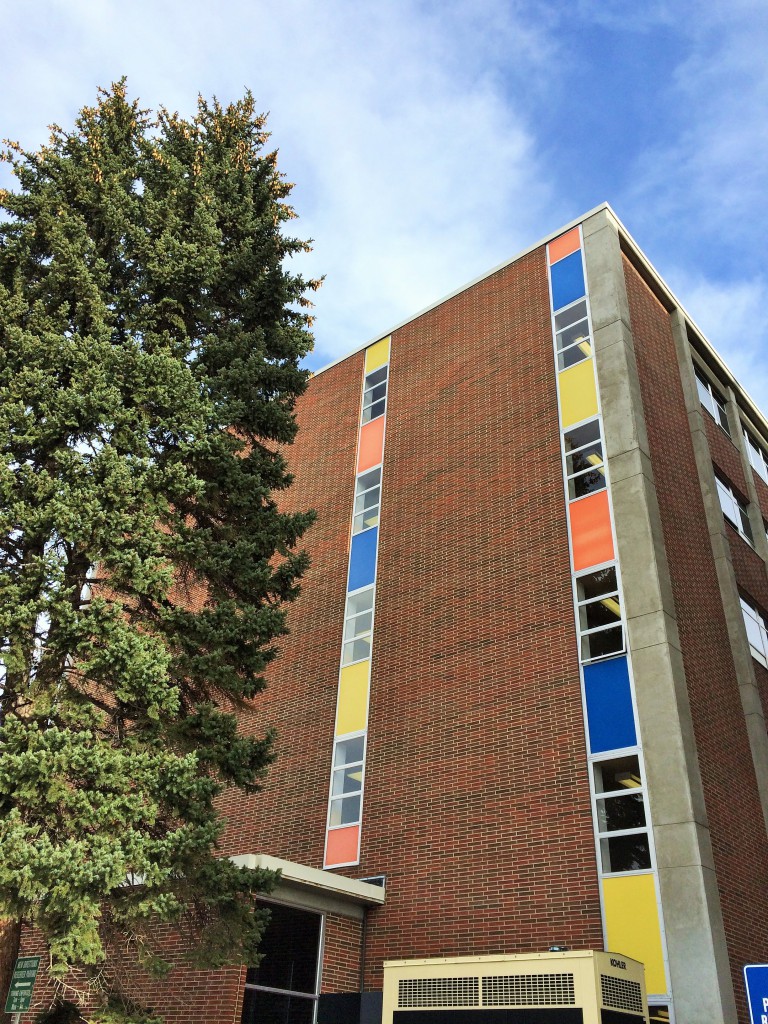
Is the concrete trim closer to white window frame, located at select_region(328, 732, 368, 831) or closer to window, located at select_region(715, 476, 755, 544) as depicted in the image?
white window frame, located at select_region(328, 732, 368, 831)

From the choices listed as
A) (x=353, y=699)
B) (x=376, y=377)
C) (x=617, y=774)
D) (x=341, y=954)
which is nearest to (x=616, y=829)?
(x=617, y=774)

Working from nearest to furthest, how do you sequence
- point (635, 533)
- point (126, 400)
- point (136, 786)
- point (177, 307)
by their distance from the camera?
point (136, 786) → point (126, 400) → point (177, 307) → point (635, 533)

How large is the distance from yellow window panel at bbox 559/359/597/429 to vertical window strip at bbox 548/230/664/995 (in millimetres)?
48

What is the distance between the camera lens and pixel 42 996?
15242 mm

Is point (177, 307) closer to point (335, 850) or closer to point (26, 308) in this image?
point (26, 308)

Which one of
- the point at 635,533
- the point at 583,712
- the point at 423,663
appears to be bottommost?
the point at 583,712

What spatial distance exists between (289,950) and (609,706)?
6399mm

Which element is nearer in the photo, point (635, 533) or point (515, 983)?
point (515, 983)

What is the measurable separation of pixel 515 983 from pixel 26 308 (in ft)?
36.5

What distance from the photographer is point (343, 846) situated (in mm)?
16609

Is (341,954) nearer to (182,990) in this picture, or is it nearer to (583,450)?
(182,990)

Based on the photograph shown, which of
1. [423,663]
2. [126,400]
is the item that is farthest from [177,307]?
[423,663]

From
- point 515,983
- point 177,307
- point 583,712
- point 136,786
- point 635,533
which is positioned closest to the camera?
point 136,786

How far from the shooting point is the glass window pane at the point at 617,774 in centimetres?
1358
